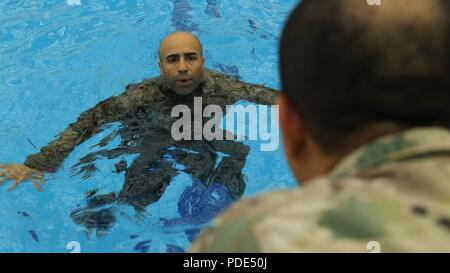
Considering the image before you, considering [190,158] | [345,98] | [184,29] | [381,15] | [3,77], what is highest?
[184,29]

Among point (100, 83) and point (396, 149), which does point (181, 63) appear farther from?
point (396, 149)

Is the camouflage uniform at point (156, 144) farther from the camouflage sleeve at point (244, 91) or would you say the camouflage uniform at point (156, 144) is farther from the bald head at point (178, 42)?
the bald head at point (178, 42)

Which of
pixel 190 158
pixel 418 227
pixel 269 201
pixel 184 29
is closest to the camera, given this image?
pixel 418 227

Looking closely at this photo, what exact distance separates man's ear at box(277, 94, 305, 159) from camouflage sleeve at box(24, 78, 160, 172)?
116 inches

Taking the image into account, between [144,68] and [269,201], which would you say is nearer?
[269,201]

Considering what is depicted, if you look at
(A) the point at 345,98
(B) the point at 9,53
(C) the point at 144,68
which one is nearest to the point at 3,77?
(B) the point at 9,53

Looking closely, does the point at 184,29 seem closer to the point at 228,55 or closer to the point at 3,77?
the point at 228,55

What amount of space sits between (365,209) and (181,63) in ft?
11.6

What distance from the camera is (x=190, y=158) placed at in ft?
14.6

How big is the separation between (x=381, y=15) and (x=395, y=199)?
1.09 ft

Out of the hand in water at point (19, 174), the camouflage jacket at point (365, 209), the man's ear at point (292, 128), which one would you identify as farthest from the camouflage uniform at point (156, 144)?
the camouflage jacket at point (365, 209)

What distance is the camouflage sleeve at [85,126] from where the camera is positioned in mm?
4090

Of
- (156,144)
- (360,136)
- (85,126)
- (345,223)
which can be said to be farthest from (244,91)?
(345,223)

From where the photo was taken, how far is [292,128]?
130cm
